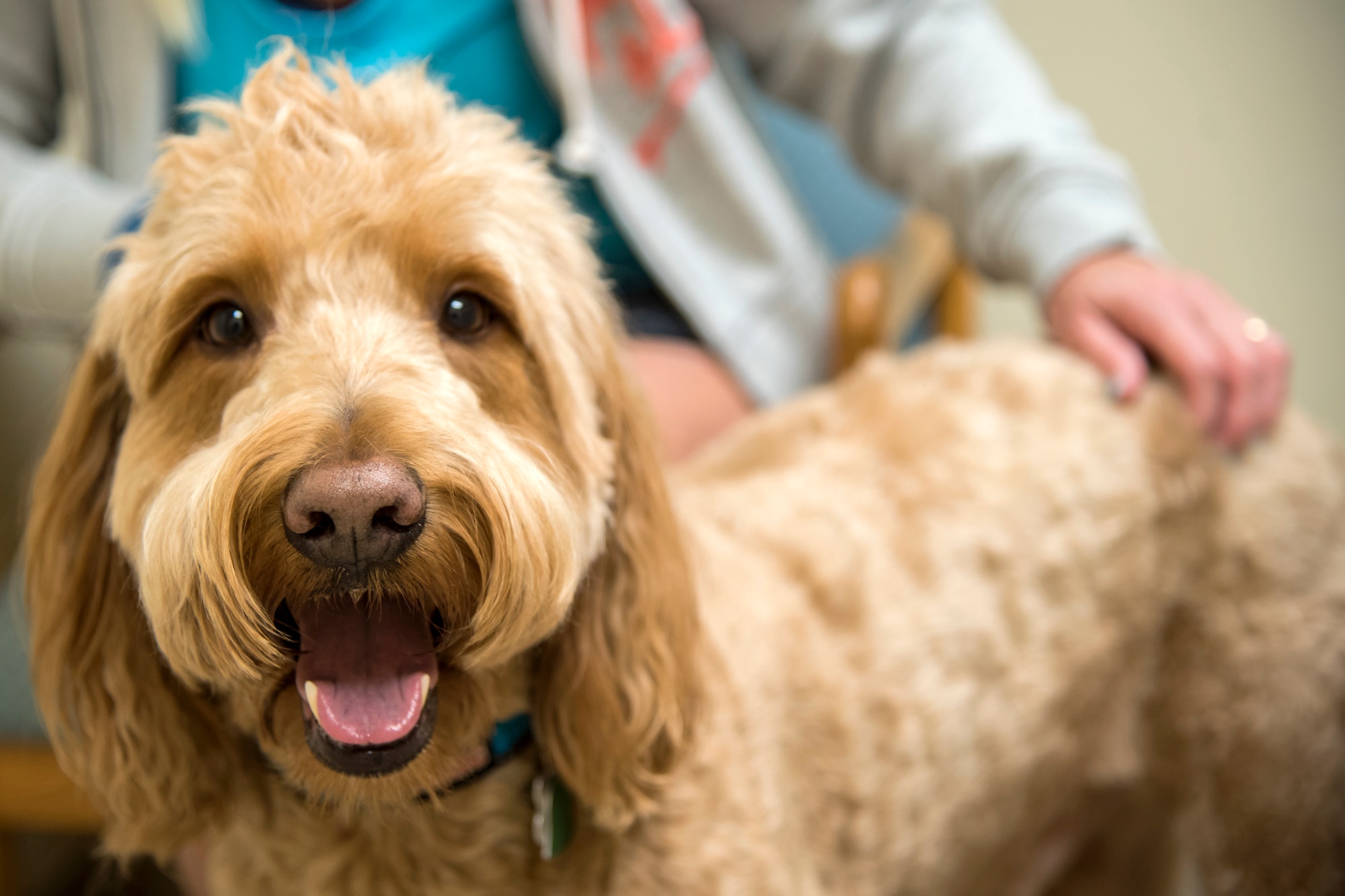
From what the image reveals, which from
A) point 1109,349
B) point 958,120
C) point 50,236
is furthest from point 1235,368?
point 50,236

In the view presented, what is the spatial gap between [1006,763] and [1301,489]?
0.60 meters

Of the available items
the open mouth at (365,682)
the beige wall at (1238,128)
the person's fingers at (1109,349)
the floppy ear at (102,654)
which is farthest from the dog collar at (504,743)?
the beige wall at (1238,128)

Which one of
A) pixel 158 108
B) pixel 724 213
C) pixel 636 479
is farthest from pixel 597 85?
pixel 636 479

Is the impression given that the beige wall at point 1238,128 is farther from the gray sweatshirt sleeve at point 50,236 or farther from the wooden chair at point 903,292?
the gray sweatshirt sleeve at point 50,236

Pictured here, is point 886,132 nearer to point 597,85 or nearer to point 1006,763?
point 597,85

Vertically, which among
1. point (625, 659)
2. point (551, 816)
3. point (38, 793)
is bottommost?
point (38, 793)

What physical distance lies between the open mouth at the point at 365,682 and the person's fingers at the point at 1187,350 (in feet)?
3.62

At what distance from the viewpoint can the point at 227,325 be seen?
0.83 meters

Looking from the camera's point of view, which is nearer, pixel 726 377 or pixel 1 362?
pixel 1 362

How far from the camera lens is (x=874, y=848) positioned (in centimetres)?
114

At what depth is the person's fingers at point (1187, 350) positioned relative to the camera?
1.33 m

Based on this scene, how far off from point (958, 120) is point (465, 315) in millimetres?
1160

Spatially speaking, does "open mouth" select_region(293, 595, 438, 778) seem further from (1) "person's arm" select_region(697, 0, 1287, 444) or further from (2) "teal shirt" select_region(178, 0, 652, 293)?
(1) "person's arm" select_region(697, 0, 1287, 444)

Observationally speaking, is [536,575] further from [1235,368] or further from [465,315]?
[1235,368]
